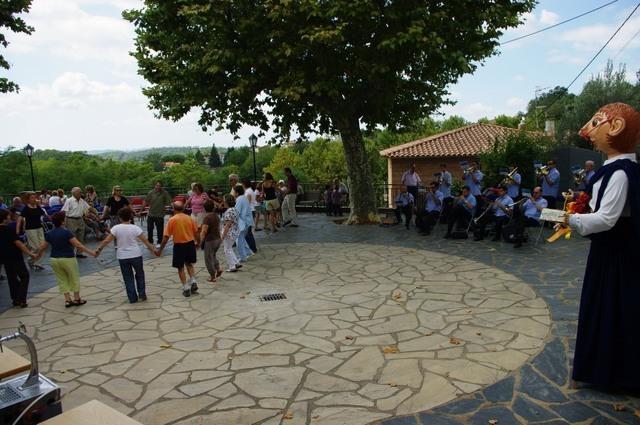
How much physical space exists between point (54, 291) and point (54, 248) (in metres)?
1.75

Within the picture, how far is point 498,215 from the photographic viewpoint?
11.6 m

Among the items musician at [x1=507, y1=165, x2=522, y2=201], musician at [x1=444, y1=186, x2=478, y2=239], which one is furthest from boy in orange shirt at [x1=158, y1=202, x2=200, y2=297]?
musician at [x1=507, y1=165, x2=522, y2=201]

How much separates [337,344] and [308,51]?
9.37 metres

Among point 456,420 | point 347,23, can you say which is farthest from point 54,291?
point 347,23

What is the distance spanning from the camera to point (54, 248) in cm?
764

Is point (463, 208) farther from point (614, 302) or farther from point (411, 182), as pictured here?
point (614, 302)

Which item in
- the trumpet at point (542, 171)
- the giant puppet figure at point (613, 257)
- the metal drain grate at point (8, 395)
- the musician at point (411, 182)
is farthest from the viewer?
the musician at point (411, 182)

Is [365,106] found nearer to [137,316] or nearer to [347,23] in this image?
[347,23]

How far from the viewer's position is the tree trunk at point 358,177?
15250 millimetres

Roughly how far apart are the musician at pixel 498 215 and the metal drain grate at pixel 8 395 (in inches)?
427

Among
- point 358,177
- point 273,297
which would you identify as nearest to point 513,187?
point 358,177

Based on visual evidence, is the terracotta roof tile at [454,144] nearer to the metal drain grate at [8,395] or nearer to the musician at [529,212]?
the musician at [529,212]

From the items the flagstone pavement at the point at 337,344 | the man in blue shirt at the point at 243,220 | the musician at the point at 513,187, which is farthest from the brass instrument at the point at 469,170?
the man in blue shirt at the point at 243,220

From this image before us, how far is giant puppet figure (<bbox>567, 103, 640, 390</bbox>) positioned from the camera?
12.8 ft
